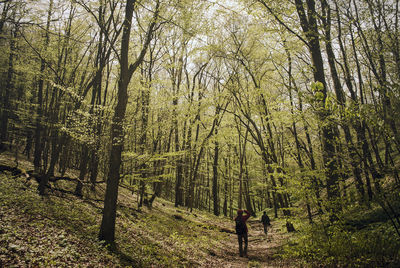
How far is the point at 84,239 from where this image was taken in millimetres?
6066

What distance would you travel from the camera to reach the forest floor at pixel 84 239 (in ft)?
16.0

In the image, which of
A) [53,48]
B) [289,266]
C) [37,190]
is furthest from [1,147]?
[289,266]

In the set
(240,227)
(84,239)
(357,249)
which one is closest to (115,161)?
(84,239)

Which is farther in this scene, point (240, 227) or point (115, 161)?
point (240, 227)

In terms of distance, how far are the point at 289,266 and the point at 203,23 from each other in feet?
32.8

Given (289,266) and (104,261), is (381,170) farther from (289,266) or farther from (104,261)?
(104,261)

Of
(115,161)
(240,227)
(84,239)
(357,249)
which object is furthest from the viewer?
(240,227)

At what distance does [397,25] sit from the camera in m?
9.48

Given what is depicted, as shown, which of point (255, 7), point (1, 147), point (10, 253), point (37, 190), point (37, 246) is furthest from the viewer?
point (1, 147)

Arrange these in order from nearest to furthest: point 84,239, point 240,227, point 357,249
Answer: point 357,249 < point 84,239 < point 240,227

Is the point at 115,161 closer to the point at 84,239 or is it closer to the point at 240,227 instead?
the point at 84,239

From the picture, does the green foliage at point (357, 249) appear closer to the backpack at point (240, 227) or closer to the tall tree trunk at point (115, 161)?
the backpack at point (240, 227)

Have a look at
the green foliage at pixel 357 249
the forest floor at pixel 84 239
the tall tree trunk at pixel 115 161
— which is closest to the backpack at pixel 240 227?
the forest floor at pixel 84 239

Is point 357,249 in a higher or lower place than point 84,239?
higher
